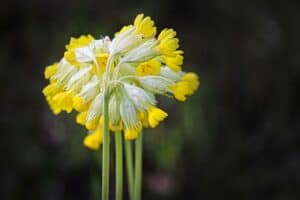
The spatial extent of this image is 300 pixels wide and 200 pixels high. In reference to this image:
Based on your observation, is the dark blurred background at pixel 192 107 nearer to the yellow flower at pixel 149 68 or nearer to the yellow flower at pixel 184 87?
the yellow flower at pixel 184 87

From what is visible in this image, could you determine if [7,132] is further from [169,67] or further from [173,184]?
[169,67]

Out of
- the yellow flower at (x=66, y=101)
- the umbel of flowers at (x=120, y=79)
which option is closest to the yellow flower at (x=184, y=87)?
the umbel of flowers at (x=120, y=79)

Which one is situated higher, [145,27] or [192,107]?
[192,107]

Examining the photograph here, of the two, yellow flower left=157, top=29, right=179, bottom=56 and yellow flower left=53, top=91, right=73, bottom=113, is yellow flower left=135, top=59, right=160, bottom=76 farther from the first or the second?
yellow flower left=53, top=91, right=73, bottom=113

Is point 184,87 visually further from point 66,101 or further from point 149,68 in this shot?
point 66,101

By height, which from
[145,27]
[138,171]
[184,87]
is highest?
[145,27]

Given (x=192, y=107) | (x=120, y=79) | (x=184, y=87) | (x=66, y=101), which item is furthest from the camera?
(x=192, y=107)

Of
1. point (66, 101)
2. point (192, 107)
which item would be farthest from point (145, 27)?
point (192, 107)
